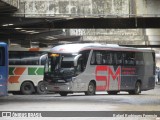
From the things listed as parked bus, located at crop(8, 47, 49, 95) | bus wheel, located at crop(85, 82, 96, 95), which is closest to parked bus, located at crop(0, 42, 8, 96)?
bus wheel, located at crop(85, 82, 96, 95)

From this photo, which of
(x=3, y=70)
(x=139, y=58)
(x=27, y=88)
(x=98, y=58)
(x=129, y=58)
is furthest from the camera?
(x=139, y=58)

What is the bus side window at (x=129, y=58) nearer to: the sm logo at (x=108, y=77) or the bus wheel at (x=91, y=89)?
the sm logo at (x=108, y=77)

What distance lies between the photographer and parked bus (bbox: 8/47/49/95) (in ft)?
99.7

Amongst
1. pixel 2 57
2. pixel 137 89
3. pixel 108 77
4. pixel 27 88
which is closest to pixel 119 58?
pixel 108 77

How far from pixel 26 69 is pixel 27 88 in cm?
127

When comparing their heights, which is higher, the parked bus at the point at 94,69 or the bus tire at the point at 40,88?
the parked bus at the point at 94,69

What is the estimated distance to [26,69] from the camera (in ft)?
100

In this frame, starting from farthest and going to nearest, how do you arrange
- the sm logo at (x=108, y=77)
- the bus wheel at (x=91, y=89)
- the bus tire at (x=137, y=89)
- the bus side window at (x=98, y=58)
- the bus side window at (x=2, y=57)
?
the bus tire at (x=137, y=89) → the bus side window at (x=98, y=58) → the sm logo at (x=108, y=77) → the bus wheel at (x=91, y=89) → the bus side window at (x=2, y=57)

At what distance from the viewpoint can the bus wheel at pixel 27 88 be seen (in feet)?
100

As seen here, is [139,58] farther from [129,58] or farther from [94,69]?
[94,69]

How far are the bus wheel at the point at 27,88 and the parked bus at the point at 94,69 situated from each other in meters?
2.44

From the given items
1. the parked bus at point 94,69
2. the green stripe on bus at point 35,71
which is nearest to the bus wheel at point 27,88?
the green stripe on bus at point 35,71

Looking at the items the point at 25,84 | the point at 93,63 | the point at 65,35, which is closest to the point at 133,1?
the point at 93,63

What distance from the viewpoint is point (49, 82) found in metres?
28.1
